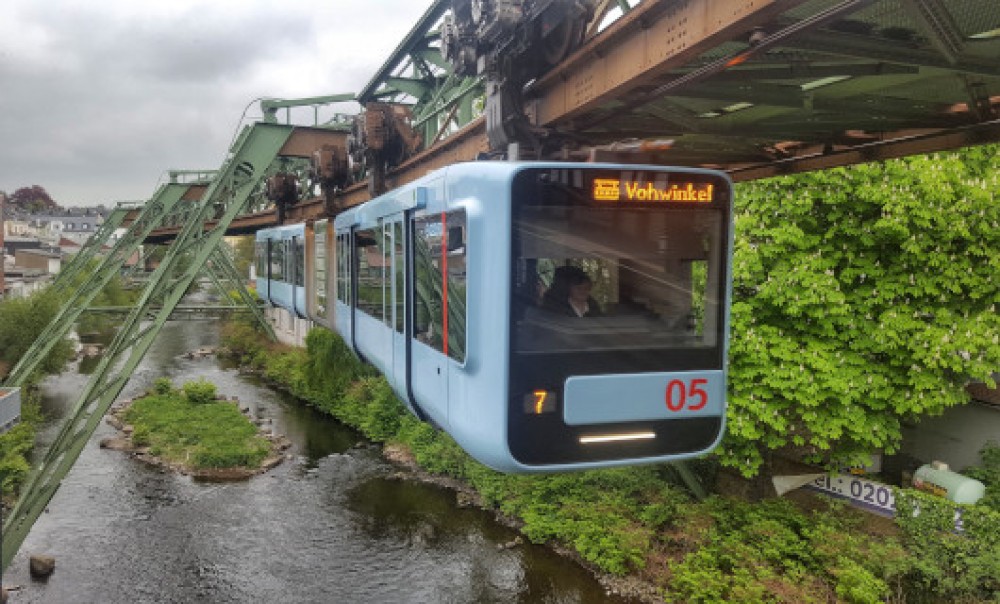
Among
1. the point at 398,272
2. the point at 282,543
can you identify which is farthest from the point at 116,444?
the point at 398,272

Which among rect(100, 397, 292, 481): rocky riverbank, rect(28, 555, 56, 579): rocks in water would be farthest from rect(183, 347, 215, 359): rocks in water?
rect(28, 555, 56, 579): rocks in water

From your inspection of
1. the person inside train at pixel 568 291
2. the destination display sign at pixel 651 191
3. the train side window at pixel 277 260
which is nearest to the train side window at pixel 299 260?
the train side window at pixel 277 260

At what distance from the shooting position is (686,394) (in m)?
5.70

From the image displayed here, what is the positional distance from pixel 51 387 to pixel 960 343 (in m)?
35.3

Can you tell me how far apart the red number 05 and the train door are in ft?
9.64

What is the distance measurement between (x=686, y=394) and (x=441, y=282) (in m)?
2.15

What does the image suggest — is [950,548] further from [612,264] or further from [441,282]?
[441,282]

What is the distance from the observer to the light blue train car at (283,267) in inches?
777

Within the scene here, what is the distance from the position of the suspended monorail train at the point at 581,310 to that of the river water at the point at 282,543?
9.74 m

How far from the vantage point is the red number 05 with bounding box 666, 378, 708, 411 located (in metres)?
5.64

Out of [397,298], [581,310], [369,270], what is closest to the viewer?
[581,310]

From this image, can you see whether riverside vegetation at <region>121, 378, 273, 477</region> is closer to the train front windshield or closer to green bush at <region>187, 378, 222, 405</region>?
green bush at <region>187, 378, 222, 405</region>

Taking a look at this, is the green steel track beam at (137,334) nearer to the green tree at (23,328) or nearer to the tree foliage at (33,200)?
the green tree at (23,328)

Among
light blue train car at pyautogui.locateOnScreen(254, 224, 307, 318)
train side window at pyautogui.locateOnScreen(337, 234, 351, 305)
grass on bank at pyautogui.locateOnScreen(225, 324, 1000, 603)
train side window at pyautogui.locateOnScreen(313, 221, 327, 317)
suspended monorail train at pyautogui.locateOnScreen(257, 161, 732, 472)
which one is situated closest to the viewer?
suspended monorail train at pyautogui.locateOnScreen(257, 161, 732, 472)
